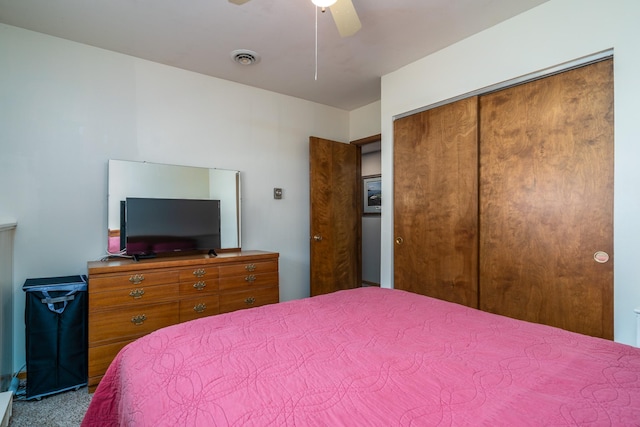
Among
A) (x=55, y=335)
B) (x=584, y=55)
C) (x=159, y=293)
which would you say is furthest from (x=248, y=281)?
(x=584, y=55)

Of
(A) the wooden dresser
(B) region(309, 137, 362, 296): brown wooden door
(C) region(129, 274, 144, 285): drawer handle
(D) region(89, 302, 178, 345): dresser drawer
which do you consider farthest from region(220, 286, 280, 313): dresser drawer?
(B) region(309, 137, 362, 296): brown wooden door

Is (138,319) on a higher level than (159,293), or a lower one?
lower

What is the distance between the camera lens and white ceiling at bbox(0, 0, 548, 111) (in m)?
2.10

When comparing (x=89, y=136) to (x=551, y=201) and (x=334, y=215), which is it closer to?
(x=334, y=215)

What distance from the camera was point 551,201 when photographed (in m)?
2.07

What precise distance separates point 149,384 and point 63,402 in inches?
69.7

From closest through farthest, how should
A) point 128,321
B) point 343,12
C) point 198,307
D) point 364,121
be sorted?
point 343,12
point 128,321
point 198,307
point 364,121

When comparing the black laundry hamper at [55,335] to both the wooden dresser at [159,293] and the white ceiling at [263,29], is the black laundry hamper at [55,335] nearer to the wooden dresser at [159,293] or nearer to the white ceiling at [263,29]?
the wooden dresser at [159,293]

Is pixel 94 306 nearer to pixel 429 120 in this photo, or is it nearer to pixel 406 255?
pixel 406 255

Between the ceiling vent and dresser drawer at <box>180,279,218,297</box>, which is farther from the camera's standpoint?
the ceiling vent

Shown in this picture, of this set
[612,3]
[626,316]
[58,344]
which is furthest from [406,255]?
[58,344]

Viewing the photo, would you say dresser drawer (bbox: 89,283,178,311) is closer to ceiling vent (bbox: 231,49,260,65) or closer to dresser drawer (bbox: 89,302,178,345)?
dresser drawer (bbox: 89,302,178,345)

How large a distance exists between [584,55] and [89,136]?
353cm

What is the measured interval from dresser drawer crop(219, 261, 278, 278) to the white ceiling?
182cm
